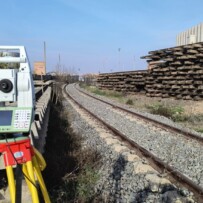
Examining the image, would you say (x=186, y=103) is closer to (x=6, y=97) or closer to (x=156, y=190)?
(x=156, y=190)

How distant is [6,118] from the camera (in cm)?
222

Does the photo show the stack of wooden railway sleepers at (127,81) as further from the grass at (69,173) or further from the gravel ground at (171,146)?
the grass at (69,173)

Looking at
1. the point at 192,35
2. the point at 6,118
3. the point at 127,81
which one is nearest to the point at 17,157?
the point at 6,118

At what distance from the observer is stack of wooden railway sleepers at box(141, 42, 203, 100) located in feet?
65.7

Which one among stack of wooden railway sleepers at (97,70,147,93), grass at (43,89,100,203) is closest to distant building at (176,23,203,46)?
stack of wooden railway sleepers at (97,70,147,93)

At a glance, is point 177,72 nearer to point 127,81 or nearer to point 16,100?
point 127,81

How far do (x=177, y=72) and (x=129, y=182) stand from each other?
54.8 ft

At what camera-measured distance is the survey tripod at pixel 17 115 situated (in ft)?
7.25

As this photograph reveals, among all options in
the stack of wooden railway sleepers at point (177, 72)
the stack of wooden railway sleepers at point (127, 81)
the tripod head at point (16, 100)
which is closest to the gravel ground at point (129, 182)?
the tripod head at point (16, 100)

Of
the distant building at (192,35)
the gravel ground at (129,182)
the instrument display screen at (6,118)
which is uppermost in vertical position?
the distant building at (192,35)

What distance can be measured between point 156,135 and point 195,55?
10695 millimetres

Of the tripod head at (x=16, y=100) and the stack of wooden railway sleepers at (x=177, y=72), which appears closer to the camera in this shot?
the tripod head at (x=16, y=100)

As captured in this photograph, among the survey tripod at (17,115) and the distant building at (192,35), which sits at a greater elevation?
the distant building at (192,35)

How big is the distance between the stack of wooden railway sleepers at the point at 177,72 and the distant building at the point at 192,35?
3.57m
